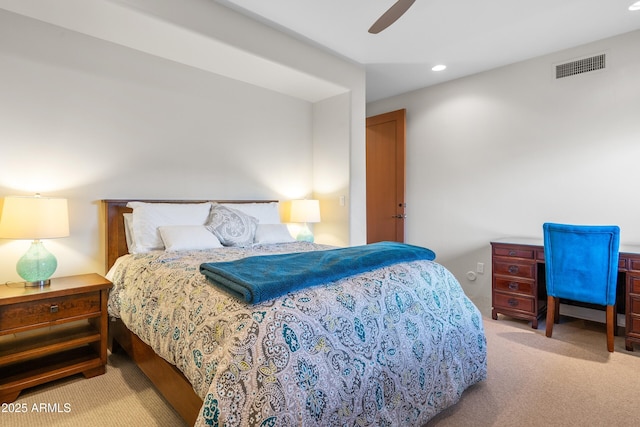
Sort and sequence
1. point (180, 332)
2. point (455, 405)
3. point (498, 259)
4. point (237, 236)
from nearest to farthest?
point (180, 332)
point (455, 405)
point (237, 236)
point (498, 259)

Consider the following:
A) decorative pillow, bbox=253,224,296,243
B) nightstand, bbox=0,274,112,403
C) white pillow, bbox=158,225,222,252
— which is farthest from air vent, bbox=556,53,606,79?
nightstand, bbox=0,274,112,403

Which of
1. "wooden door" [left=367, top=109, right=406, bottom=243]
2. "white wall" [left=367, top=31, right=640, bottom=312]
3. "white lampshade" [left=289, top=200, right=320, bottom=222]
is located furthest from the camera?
"wooden door" [left=367, top=109, right=406, bottom=243]

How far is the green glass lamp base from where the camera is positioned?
6.80 feet

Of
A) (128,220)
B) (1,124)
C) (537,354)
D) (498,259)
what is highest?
(1,124)

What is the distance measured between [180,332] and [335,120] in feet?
9.74

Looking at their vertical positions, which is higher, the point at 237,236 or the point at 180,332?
the point at 237,236

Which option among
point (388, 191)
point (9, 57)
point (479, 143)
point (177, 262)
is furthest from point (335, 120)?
point (9, 57)

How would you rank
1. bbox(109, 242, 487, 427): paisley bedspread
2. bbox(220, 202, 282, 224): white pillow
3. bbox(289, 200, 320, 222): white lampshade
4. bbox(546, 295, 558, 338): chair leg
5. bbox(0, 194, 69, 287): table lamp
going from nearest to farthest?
bbox(109, 242, 487, 427): paisley bedspread, bbox(0, 194, 69, 287): table lamp, bbox(546, 295, 558, 338): chair leg, bbox(220, 202, 282, 224): white pillow, bbox(289, 200, 320, 222): white lampshade

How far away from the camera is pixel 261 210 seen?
338cm

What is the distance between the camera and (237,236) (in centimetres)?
285

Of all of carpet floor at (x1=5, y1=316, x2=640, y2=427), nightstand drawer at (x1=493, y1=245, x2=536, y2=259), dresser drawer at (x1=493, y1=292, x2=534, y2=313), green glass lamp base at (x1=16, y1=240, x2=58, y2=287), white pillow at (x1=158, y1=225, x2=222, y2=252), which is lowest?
carpet floor at (x1=5, y1=316, x2=640, y2=427)

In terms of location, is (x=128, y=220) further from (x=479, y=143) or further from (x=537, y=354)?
(x=479, y=143)

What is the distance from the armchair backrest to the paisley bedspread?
116cm

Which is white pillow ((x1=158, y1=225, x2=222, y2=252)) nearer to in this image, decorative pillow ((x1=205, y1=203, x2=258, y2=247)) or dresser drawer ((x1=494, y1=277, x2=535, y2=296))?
decorative pillow ((x1=205, y1=203, x2=258, y2=247))
